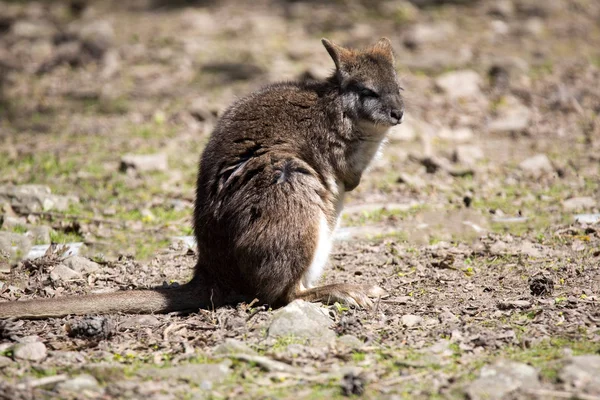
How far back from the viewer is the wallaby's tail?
5.10m

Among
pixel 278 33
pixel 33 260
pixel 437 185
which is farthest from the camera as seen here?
pixel 278 33

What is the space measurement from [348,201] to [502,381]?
4.30m

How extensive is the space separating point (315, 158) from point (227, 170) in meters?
0.68

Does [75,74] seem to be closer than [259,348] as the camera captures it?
No

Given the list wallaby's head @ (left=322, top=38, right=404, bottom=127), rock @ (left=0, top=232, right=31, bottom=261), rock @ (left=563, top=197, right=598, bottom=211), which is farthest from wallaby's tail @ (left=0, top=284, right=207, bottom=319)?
rock @ (left=563, top=197, right=598, bottom=211)

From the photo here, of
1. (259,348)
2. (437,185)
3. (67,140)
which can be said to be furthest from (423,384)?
(67,140)

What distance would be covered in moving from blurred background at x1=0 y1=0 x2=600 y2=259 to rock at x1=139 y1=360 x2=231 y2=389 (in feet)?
8.81

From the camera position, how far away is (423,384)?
4.18 m

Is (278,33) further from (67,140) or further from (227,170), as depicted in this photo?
(227,170)

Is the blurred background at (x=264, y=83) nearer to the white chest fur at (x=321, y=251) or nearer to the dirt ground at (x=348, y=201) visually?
the dirt ground at (x=348, y=201)

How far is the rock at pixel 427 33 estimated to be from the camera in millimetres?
12664

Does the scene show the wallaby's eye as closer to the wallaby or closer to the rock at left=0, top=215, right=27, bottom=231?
the wallaby

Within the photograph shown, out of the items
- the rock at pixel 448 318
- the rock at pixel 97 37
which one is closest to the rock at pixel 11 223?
the rock at pixel 448 318

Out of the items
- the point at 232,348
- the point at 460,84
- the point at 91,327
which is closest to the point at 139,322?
the point at 91,327
